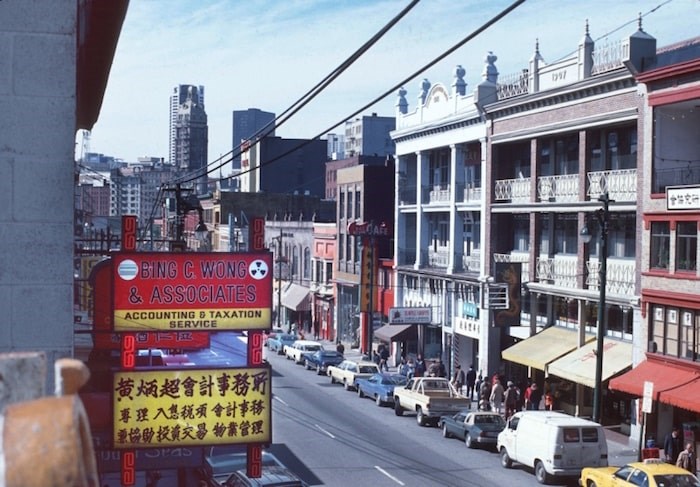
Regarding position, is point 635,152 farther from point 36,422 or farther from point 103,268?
point 36,422

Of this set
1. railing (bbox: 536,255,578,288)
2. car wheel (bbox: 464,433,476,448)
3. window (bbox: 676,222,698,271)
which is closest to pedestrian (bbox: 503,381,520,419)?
car wheel (bbox: 464,433,476,448)

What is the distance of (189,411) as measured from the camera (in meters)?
12.7

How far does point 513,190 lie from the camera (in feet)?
146

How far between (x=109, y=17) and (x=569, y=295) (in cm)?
3105

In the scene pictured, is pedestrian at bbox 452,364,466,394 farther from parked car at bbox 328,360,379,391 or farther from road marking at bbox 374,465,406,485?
road marking at bbox 374,465,406,485

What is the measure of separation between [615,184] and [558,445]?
1283 centimetres

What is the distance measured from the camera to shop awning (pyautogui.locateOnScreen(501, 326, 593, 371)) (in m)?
38.2

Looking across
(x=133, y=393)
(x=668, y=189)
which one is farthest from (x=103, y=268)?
(x=668, y=189)

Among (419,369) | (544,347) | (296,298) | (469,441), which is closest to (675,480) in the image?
(469,441)

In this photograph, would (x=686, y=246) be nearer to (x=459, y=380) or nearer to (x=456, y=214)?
(x=459, y=380)

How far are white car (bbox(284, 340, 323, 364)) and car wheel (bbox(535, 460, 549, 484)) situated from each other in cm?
3074

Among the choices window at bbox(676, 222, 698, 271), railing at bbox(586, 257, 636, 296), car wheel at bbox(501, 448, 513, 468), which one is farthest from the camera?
railing at bbox(586, 257, 636, 296)

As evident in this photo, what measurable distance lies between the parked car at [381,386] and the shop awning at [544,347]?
494cm

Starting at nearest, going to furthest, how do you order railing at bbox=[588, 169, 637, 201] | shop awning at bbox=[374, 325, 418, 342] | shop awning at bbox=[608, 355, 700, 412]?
shop awning at bbox=[608, 355, 700, 412], railing at bbox=[588, 169, 637, 201], shop awning at bbox=[374, 325, 418, 342]
